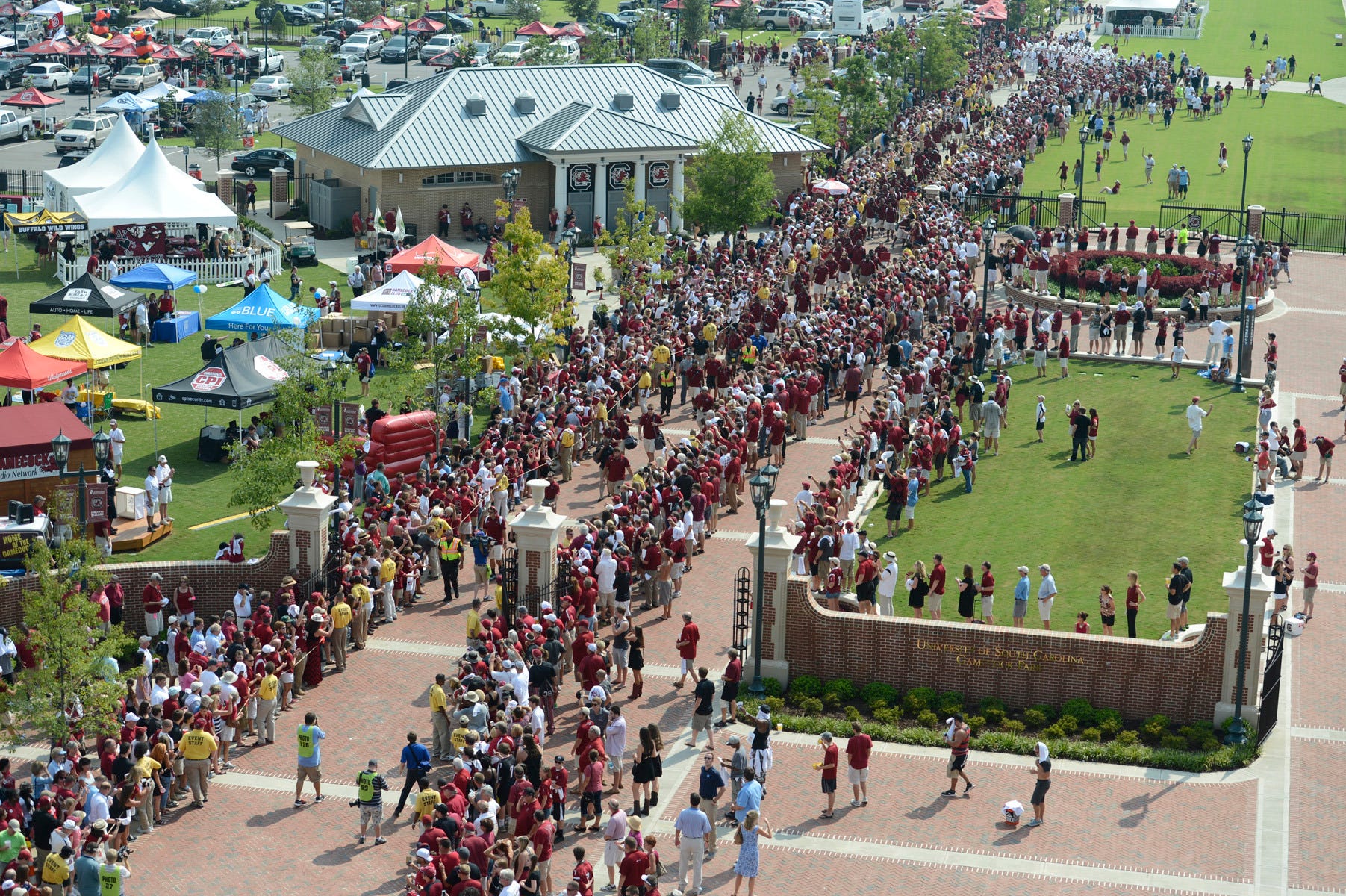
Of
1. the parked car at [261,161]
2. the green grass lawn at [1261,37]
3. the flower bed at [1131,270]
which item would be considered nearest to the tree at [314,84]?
the parked car at [261,161]

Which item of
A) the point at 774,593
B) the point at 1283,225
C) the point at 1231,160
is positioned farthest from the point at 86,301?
the point at 1231,160

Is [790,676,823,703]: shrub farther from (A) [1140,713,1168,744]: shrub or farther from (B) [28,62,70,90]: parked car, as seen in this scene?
(B) [28,62,70,90]: parked car

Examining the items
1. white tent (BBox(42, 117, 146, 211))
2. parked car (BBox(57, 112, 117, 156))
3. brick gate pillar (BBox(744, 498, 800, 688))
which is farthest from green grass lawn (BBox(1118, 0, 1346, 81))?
brick gate pillar (BBox(744, 498, 800, 688))

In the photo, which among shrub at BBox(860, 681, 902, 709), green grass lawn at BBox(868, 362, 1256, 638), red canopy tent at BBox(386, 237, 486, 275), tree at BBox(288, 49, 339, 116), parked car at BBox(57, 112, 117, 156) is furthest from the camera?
tree at BBox(288, 49, 339, 116)

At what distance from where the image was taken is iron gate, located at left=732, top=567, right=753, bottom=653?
90.6 feet

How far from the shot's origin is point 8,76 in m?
88.5

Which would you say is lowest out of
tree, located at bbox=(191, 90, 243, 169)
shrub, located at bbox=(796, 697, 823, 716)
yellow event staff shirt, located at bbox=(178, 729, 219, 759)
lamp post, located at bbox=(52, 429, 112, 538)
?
shrub, located at bbox=(796, 697, 823, 716)

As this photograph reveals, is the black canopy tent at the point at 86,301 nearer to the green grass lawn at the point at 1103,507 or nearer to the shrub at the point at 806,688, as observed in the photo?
the green grass lawn at the point at 1103,507

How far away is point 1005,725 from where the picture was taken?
25891mm

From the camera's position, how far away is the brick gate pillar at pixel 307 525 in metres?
29.6

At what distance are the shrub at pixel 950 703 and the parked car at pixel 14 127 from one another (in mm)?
60259

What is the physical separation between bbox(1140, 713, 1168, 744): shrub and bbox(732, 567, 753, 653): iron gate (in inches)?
233

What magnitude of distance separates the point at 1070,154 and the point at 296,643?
56.5m

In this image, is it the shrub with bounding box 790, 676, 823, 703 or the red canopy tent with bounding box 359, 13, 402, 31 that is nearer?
the shrub with bounding box 790, 676, 823, 703
